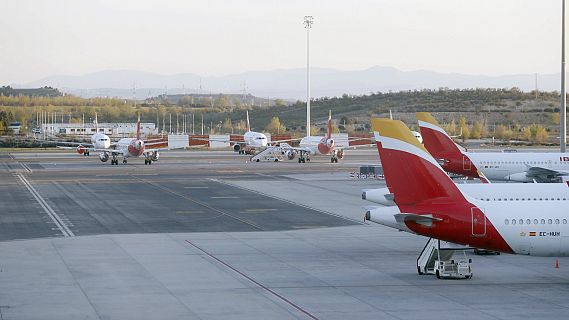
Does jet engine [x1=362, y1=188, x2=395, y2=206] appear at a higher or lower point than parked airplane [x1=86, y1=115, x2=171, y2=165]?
higher

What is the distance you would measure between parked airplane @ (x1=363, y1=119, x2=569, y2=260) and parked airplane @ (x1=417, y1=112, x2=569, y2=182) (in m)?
35.7

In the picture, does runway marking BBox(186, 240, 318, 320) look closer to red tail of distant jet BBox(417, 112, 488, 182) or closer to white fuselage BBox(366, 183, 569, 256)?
white fuselage BBox(366, 183, 569, 256)

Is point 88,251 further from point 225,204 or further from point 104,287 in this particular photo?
point 225,204

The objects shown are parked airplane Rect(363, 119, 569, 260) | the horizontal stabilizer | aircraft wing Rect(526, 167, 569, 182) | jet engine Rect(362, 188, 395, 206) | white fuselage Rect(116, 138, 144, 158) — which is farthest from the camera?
white fuselage Rect(116, 138, 144, 158)

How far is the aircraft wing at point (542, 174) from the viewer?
6912cm

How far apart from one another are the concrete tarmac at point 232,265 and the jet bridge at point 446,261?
17.8 inches

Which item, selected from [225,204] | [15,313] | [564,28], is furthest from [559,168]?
[15,313]

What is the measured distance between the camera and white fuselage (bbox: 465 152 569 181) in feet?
234

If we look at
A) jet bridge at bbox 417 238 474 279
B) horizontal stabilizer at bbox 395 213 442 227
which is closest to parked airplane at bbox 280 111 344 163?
jet bridge at bbox 417 238 474 279

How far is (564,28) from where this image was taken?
2628 inches

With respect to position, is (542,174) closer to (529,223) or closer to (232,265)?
(232,265)

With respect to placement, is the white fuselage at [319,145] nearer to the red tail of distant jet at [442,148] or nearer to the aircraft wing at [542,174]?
the red tail of distant jet at [442,148]

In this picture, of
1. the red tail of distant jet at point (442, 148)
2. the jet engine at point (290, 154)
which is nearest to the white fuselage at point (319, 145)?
the jet engine at point (290, 154)

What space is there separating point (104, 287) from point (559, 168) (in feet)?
151
